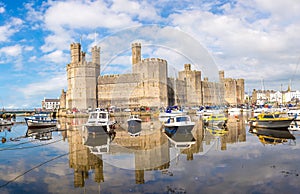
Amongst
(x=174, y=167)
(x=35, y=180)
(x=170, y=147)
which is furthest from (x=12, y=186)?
(x=170, y=147)

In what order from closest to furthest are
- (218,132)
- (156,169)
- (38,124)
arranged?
1. (156,169)
2. (218,132)
3. (38,124)

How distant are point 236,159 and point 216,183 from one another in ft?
8.68

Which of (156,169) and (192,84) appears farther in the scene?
(192,84)

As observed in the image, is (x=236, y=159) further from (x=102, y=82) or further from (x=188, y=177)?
(x=102, y=82)

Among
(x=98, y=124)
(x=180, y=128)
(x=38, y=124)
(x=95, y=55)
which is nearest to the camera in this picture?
(x=98, y=124)

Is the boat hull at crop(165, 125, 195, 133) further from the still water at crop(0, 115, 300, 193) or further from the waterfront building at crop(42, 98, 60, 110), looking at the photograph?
the waterfront building at crop(42, 98, 60, 110)

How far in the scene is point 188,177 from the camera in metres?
6.35

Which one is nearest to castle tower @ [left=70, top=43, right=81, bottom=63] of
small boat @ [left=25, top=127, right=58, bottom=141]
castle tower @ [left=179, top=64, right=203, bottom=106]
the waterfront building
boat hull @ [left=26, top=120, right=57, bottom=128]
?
castle tower @ [left=179, top=64, right=203, bottom=106]

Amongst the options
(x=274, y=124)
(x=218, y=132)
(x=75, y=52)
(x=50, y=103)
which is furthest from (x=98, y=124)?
(x=50, y=103)

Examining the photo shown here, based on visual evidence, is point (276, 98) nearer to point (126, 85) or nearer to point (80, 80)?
point (126, 85)

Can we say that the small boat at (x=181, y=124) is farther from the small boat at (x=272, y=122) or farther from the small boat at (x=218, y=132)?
the small boat at (x=272, y=122)

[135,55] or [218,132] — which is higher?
[135,55]

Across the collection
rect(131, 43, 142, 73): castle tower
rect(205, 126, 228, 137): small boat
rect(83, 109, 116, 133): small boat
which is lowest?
rect(205, 126, 228, 137): small boat

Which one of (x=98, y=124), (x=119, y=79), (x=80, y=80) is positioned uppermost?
(x=119, y=79)
